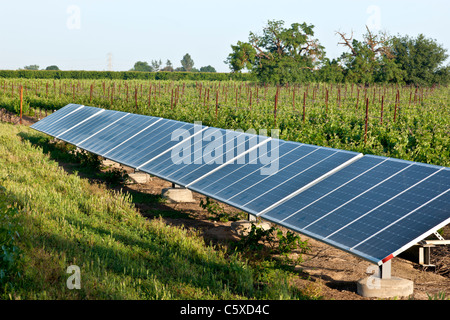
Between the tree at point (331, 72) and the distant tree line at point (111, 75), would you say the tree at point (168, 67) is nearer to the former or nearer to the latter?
the distant tree line at point (111, 75)

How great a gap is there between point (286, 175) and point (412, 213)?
9.31ft

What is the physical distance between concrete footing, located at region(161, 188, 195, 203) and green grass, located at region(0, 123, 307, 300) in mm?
1689

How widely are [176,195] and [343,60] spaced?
2411 inches

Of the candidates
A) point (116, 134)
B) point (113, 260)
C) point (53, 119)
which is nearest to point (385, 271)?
point (113, 260)

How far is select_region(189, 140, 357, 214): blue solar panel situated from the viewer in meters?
8.48

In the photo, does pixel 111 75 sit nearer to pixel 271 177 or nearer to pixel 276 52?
pixel 276 52

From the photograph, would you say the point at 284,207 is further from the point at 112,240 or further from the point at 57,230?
the point at 57,230

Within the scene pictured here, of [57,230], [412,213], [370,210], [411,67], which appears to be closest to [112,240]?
[57,230]

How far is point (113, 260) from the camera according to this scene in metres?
7.80

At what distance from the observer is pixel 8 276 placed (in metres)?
6.90

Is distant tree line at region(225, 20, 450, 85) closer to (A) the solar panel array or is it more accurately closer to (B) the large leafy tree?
(B) the large leafy tree

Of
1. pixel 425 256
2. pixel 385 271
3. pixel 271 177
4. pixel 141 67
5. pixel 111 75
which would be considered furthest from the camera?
pixel 141 67

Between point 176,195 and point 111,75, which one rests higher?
point 111,75

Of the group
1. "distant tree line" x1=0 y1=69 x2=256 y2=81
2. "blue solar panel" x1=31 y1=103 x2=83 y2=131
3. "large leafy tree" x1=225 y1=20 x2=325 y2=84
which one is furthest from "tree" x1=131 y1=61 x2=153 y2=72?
"blue solar panel" x1=31 y1=103 x2=83 y2=131
